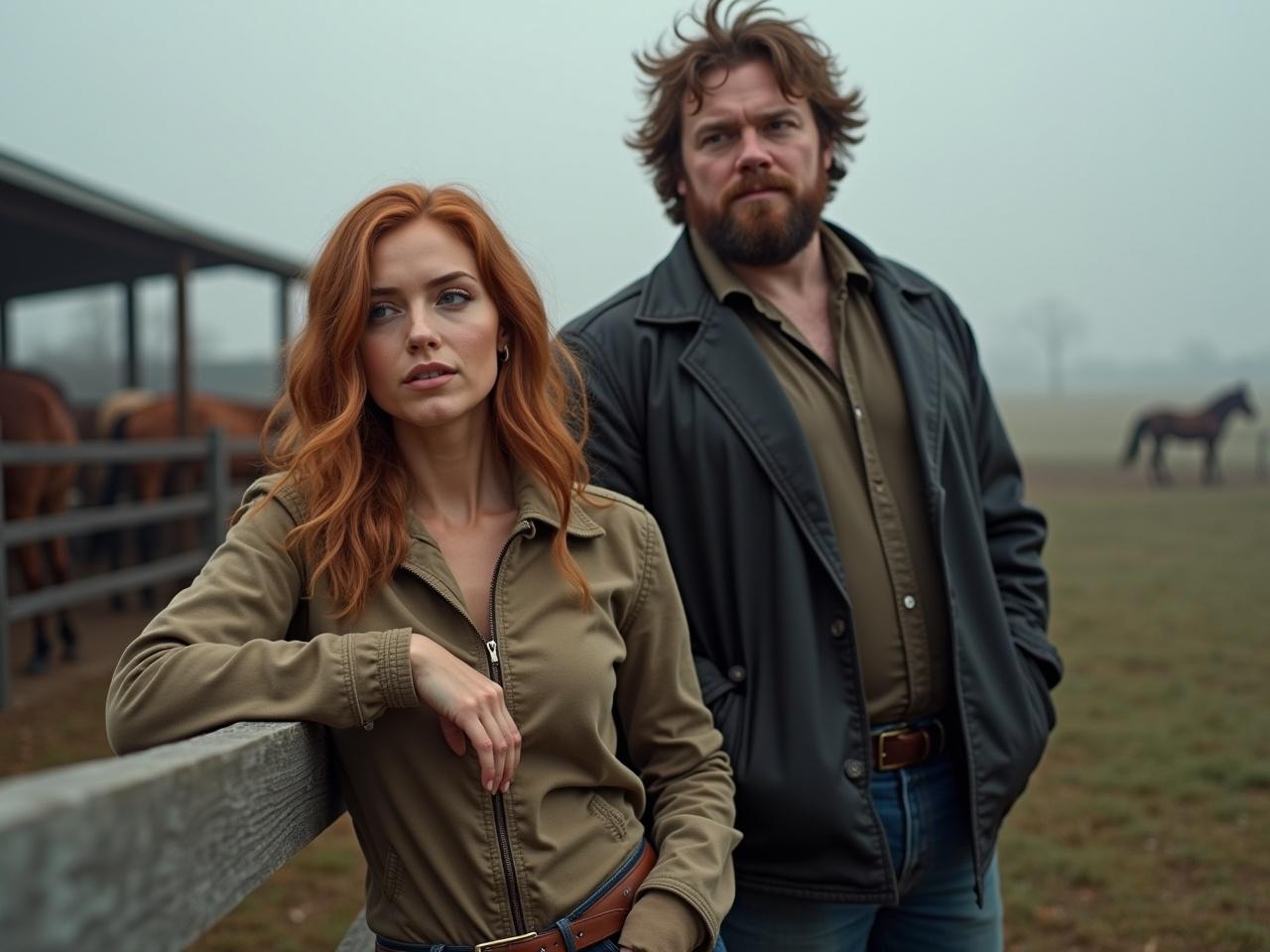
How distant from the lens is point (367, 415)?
1.58m

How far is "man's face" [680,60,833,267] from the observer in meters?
2.12

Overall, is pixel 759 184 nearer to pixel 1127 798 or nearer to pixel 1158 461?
pixel 1127 798

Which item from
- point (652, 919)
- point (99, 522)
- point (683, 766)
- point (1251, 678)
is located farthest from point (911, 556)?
point (99, 522)

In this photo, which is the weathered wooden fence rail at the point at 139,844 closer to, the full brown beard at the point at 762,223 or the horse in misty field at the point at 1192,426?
the full brown beard at the point at 762,223

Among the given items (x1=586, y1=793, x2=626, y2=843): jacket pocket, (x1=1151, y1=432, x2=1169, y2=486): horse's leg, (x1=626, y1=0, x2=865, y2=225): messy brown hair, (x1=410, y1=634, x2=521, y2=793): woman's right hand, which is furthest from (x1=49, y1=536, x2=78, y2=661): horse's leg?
(x1=1151, y1=432, x2=1169, y2=486): horse's leg

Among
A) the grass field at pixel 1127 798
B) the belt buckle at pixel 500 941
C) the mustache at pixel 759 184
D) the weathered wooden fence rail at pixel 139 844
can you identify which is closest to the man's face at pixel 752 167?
the mustache at pixel 759 184

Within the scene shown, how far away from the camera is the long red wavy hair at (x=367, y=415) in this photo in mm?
1415

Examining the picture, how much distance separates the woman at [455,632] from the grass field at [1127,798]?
2.55 meters

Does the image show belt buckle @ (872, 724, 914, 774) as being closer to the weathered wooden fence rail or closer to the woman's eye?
the woman's eye

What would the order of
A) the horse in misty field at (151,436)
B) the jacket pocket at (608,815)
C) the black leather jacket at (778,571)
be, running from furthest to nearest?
the horse in misty field at (151,436)
the black leather jacket at (778,571)
the jacket pocket at (608,815)

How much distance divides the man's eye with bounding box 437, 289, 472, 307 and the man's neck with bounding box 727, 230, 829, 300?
28.1 inches

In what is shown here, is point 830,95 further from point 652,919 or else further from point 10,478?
point 10,478

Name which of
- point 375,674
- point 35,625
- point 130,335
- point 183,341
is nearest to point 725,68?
point 375,674

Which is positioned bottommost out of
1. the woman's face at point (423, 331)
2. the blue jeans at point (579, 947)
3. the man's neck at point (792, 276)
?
the blue jeans at point (579, 947)
